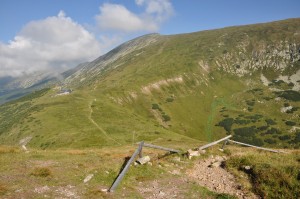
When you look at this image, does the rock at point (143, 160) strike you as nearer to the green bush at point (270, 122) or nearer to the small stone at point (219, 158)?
the small stone at point (219, 158)

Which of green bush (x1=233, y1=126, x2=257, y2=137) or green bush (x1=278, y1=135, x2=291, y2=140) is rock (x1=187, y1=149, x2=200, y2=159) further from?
green bush (x1=278, y1=135, x2=291, y2=140)

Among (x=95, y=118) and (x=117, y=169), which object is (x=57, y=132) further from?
(x=117, y=169)

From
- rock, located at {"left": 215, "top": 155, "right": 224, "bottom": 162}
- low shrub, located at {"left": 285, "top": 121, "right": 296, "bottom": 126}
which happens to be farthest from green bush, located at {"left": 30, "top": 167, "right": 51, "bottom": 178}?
low shrub, located at {"left": 285, "top": 121, "right": 296, "bottom": 126}

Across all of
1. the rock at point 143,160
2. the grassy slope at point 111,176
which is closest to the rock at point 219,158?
the grassy slope at point 111,176

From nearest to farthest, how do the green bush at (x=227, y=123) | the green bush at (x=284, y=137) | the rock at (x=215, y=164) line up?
the rock at (x=215, y=164) < the green bush at (x=284, y=137) < the green bush at (x=227, y=123)

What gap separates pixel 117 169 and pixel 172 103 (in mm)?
175028

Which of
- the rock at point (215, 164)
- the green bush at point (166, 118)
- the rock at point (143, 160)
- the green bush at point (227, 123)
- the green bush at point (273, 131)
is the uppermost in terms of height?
the rock at point (143, 160)

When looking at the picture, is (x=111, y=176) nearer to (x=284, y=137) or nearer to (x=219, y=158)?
(x=219, y=158)

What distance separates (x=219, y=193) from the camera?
64.0 feet

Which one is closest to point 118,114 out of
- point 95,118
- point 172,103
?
point 95,118

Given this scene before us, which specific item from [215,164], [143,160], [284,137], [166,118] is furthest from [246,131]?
[143,160]

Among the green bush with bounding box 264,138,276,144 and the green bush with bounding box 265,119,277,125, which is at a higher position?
the green bush with bounding box 265,119,277,125

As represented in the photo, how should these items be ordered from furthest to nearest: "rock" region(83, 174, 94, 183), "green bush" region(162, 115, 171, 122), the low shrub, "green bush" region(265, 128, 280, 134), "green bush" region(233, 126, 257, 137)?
the low shrub, "green bush" region(162, 115, 171, 122), "green bush" region(265, 128, 280, 134), "green bush" region(233, 126, 257, 137), "rock" region(83, 174, 94, 183)

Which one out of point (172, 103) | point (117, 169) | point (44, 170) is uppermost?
point (44, 170)
